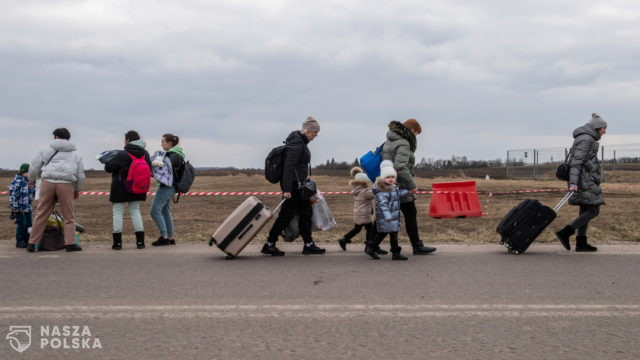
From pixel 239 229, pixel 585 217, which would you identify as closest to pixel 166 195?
pixel 239 229

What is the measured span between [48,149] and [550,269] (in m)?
6.86

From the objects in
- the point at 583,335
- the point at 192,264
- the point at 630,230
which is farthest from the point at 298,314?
the point at 630,230

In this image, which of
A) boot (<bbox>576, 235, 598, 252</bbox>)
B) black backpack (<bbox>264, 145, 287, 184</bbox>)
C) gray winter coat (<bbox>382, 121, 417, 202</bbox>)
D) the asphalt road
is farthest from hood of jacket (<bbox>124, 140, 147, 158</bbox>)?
boot (<bbox>576, 235, 598, 252</bbox>)

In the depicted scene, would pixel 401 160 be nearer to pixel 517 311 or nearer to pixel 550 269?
pixel 550 269

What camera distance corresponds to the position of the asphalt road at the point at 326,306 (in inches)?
174

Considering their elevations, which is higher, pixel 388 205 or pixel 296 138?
pixel 296 138

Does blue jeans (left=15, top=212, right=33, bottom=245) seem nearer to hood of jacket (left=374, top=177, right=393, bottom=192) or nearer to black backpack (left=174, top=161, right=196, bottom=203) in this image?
black backpack (left=174, top=161, right=196, bottom=203)

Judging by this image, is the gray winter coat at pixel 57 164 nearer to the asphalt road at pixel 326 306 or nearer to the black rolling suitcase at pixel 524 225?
the asphalt road at pixel 326 306

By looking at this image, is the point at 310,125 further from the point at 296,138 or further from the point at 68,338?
the point at 68,338

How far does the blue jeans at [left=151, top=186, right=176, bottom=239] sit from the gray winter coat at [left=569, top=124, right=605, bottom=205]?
19.4 feet

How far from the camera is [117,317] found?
17.2ft

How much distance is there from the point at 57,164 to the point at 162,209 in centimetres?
173

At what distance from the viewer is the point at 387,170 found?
8.29 metres

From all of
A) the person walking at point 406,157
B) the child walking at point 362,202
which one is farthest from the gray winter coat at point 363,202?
the person walking at point 406,157
